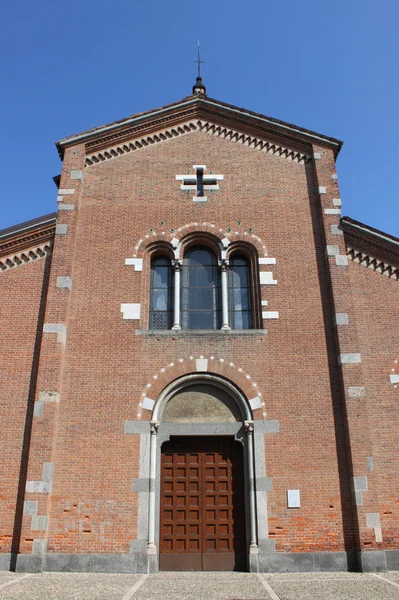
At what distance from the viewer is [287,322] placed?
1282 centimetres

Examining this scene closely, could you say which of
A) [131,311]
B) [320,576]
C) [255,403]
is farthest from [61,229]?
[320,576]

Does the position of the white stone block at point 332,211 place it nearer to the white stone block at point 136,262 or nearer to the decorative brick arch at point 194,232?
the decorative brick arch at point 194,232

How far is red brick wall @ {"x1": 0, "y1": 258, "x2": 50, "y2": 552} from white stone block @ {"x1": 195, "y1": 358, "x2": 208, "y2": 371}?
3877 millimetres

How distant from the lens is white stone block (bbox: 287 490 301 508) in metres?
11.2

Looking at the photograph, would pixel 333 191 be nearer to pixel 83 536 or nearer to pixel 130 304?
pixel 130 304

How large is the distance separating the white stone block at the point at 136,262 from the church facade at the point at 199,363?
3 cm

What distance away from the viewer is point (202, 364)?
40.4 feet

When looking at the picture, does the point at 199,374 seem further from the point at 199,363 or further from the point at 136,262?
the point at 136,262

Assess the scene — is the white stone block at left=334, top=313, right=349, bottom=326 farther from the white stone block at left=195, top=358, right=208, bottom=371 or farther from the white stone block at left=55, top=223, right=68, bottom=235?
A: the white stone block at left=55, top=223, right=68, bottom=235

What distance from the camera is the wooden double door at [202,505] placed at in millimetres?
11148

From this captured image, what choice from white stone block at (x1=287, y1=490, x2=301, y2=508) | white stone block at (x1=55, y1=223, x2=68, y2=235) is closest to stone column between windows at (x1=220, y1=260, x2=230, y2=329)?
white stone block at (x1=287, y1=490, x2=301, y2=508)

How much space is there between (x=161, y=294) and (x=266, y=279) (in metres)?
2.76

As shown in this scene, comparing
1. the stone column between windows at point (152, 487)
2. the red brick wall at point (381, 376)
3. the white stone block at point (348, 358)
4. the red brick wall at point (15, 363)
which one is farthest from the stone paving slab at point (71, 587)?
the white stone block at point (348, 358)

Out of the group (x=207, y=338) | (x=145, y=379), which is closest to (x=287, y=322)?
(x=207, y=338)
